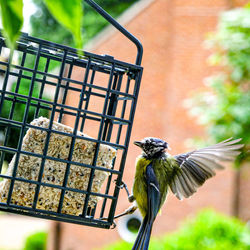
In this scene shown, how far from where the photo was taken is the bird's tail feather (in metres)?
2.71

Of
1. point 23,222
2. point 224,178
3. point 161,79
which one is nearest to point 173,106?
point 161,79

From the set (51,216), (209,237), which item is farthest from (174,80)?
(51,216)

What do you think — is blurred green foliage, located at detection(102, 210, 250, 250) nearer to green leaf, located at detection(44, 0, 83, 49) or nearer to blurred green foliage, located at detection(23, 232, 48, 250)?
green leaf, located at detection(44, 0, 83, 49)

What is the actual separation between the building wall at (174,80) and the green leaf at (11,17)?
982 cm

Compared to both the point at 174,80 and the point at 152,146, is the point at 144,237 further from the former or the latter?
the point at 174,80

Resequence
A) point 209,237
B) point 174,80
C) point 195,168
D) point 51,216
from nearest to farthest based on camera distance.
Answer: point 51,216 → point 195,168 → point 209,237 → point 174,80

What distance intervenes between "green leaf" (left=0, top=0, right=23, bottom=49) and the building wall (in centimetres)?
982

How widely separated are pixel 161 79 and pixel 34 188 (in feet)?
28.4

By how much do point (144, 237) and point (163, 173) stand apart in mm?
441

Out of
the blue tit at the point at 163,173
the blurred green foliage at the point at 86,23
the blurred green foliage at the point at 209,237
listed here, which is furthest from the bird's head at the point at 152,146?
the blurred green foliage at the point at 86,23

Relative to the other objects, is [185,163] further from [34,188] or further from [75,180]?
[34,188]

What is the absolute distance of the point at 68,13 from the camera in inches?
21.2

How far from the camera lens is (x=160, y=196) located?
115 inches

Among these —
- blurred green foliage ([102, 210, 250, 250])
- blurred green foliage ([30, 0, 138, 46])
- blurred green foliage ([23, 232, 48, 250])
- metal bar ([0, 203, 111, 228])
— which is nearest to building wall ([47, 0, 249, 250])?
blurred green foliage ([102, 210, 250, 250])
